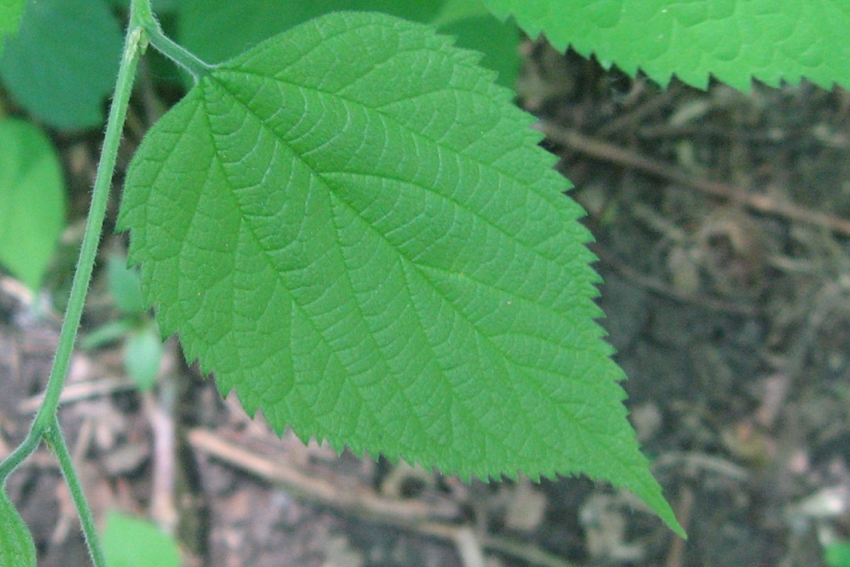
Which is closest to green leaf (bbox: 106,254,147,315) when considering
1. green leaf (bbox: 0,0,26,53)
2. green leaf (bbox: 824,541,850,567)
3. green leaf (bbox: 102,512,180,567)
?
green leaf (bbox: 102,512,180,567)

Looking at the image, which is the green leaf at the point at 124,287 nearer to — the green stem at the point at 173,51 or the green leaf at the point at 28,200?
the green leaf at the point at 28,200

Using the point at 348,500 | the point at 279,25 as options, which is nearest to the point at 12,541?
the point at 279,25

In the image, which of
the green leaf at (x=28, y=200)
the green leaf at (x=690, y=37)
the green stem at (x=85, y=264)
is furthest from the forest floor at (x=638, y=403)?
the green stem at (x=85, y=264)

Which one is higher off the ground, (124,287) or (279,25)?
(279,25)

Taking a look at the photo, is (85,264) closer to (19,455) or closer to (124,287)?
(19,455)

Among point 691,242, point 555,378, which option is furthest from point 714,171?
point 555,378

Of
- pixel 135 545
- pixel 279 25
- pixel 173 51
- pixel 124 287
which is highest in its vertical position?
pixel 279 25
